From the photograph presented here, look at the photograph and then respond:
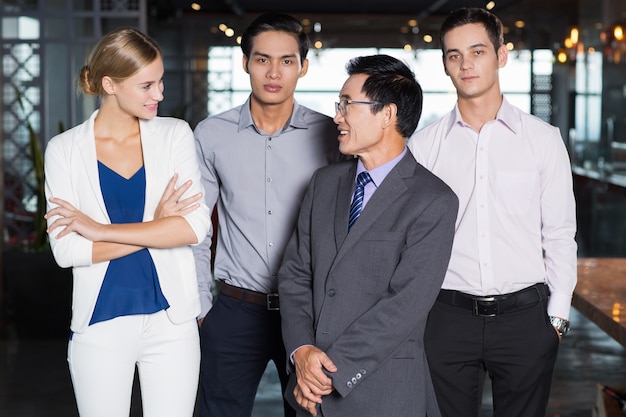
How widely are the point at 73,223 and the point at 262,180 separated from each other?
0.80 m

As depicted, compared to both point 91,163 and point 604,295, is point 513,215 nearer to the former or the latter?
point 604,295

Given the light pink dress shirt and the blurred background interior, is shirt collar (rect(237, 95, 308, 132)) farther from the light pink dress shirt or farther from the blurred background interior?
the blurred background interior

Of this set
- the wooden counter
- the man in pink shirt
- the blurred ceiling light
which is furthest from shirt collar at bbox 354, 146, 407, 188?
the blurred ceiling light

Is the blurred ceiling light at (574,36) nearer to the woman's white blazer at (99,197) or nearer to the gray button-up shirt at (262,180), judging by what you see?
the gray button-up shirt at (262,180)

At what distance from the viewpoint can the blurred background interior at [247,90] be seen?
610cm

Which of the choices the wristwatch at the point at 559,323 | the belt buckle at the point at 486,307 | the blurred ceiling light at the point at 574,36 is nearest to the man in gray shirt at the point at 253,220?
the belt buckle at the point at 486,307

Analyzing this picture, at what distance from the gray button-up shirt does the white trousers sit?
1.95 ft

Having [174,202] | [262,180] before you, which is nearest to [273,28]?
[262,180]

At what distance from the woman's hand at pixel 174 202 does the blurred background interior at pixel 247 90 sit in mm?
1535

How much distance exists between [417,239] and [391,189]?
161 millimetres

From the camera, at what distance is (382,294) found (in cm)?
238

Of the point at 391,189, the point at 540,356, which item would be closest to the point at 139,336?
the point at 391,189

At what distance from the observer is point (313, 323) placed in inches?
97.9

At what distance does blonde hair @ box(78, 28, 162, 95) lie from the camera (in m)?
2.37
